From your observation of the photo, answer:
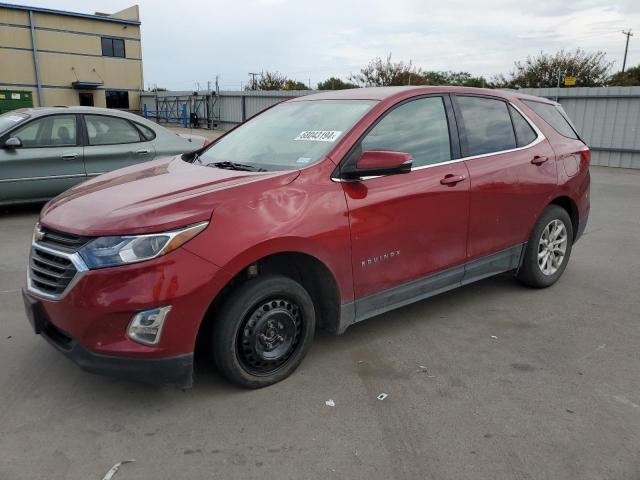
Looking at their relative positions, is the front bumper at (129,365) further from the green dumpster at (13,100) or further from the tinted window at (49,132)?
the green dumpster at (13,100)

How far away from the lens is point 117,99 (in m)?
37.8

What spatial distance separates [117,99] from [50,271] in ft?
127

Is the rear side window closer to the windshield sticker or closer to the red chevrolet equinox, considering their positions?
the red chevrolet equinox

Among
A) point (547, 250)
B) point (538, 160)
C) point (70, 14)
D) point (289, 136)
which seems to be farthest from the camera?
point (70, 14)

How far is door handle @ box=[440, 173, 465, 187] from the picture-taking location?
381cm

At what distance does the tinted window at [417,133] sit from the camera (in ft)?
11.8

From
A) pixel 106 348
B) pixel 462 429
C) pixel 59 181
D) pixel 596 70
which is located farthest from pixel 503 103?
pixel 596 70

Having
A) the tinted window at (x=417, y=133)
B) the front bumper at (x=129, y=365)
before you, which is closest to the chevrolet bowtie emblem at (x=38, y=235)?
the front bumper at (x=129, y=365)

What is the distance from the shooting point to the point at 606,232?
23.9 feet

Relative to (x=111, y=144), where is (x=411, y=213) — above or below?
below

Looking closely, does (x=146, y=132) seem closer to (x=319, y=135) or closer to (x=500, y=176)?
(x=319, y=135)

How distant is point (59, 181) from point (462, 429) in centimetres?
656

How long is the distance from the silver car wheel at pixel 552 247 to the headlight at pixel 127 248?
3381 mm

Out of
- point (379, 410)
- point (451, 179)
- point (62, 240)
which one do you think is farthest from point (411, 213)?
point (62, 240)
